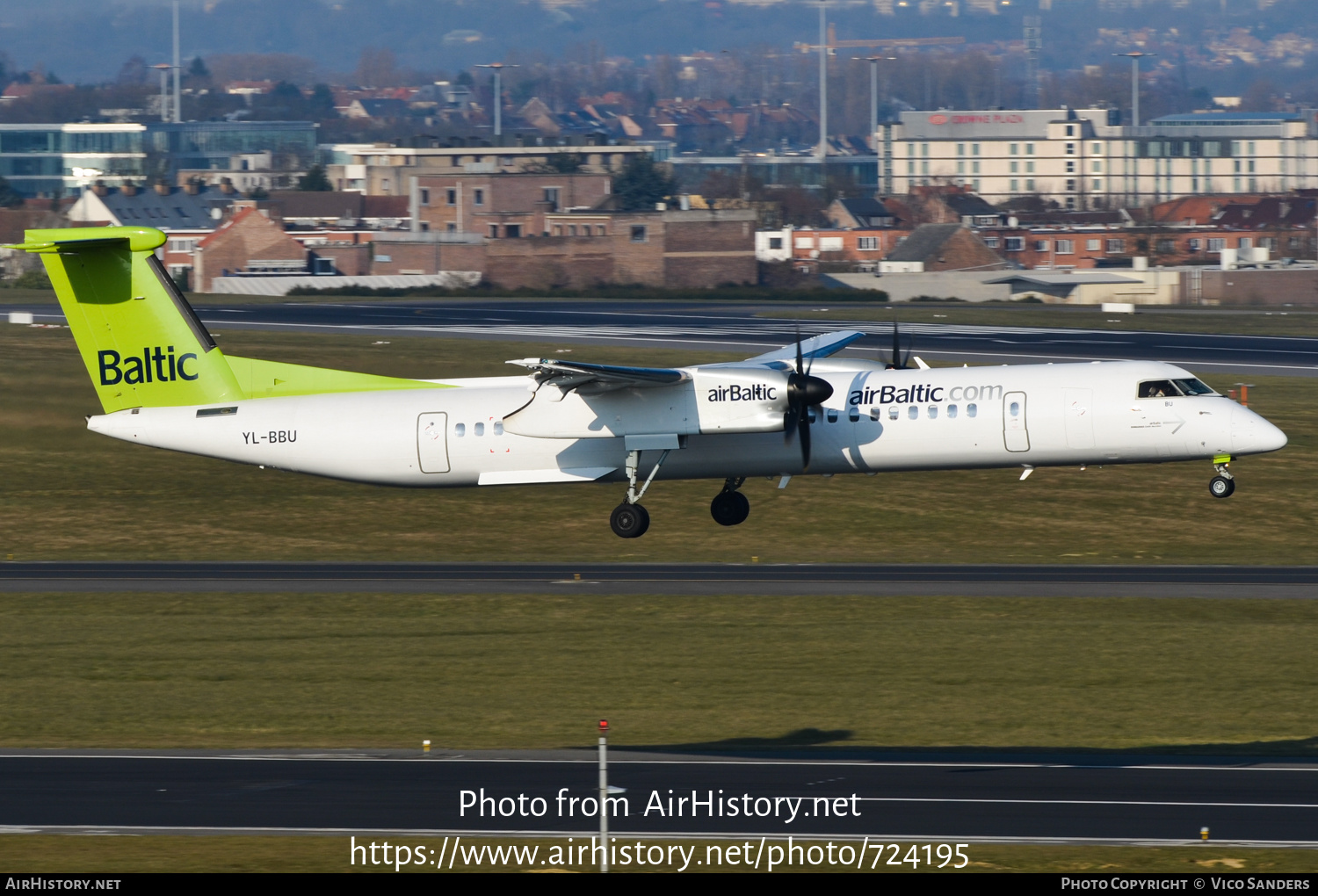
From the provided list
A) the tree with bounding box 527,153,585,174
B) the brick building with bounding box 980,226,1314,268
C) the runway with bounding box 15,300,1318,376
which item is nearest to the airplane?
the runway with bounding box 15,300,1318,376

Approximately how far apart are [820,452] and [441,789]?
572 inches

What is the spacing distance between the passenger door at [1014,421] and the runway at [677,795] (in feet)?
34.9

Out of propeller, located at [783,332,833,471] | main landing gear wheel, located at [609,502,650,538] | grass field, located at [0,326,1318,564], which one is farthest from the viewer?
grass field, located at [0,326,1318,564]

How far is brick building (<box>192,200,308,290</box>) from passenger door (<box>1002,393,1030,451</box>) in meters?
113

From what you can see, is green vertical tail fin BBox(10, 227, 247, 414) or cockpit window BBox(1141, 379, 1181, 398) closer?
cockpit window BBox(1141, 379, 1181, 398)

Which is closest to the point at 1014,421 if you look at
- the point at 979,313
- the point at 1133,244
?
the point at 979,313

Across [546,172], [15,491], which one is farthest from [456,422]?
[546,172]

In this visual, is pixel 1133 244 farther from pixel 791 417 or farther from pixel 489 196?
pixel 791 417

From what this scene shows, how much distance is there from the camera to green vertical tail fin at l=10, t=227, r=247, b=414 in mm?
37281

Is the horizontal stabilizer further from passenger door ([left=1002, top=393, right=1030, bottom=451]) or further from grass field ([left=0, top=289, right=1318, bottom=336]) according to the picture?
grass field ([left=0, top=289, right=1318, bottom=336])

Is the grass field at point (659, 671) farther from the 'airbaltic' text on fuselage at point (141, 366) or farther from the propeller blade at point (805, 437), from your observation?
the 'airbaltic' text on fuselage at point (141, 366)

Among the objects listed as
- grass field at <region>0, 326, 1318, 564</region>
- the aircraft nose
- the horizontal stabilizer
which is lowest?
grass field at <region>0, 326, 1318, 564</region>

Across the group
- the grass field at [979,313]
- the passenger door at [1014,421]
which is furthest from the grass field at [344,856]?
the grass field at [979,313]

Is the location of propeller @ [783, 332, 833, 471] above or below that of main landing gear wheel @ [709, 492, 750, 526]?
above
